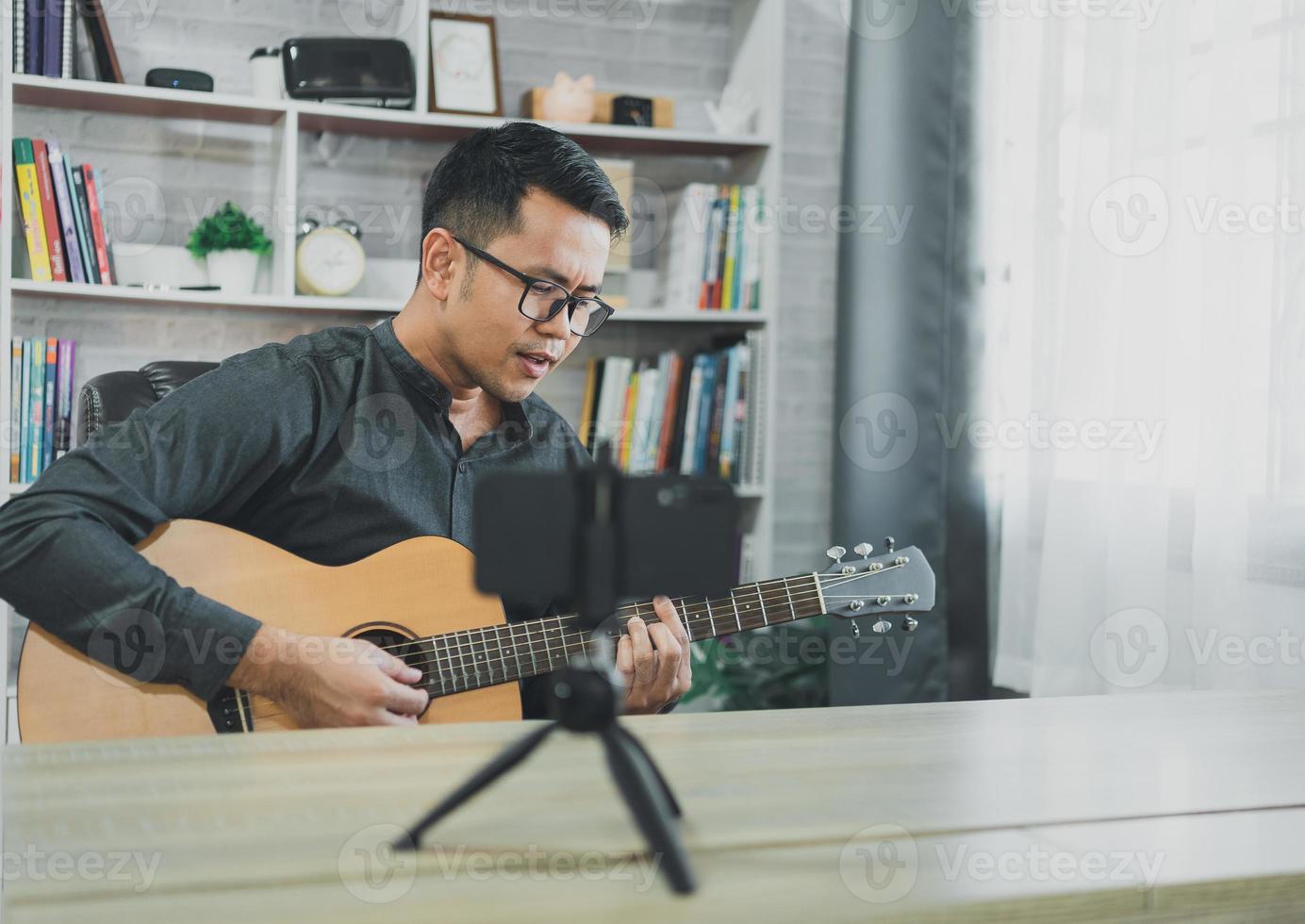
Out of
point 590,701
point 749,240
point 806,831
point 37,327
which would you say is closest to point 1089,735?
point 806,831

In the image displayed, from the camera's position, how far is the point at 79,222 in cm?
228

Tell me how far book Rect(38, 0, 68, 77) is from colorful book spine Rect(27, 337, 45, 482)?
20.4 inches

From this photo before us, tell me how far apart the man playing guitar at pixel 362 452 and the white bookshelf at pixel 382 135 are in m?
0.83

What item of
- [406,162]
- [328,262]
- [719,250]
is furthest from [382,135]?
[719,250]

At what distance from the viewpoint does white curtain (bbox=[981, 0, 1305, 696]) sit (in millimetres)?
1666

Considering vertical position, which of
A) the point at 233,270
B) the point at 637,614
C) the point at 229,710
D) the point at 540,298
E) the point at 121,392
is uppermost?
the point at 233,270

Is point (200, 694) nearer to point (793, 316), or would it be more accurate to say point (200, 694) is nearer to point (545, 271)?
point (545, 271)

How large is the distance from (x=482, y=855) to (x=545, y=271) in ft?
3.34

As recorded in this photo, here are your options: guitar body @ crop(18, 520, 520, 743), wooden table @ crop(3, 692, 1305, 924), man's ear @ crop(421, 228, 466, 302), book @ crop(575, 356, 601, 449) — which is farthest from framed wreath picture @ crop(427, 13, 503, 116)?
wooden table @ crop(3, 692, 1305, 924)

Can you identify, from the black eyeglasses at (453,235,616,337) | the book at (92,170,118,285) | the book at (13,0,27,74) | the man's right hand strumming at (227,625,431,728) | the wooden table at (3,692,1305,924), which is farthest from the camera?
the book at (92,170,118,285)

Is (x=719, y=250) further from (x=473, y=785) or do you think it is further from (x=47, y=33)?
(x=473, y=785)

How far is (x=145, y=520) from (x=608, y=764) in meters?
0.89

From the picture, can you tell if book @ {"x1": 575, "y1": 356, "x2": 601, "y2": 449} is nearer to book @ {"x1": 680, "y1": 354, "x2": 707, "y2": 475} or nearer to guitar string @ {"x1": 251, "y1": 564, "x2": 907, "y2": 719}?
book @ {"x1": 680, "y1": 354, "x2": 707, "y2": 475}

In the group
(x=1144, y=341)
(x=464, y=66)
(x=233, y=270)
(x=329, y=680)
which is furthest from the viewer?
(x=464, y=66)
